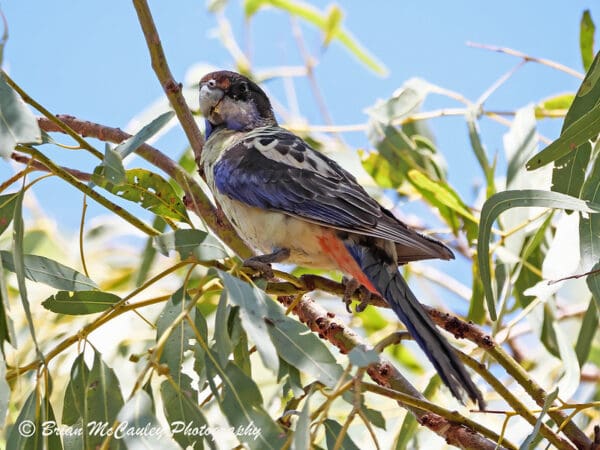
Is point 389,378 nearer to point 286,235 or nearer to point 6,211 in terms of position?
point 286,235

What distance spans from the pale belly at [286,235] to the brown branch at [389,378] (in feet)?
0.77

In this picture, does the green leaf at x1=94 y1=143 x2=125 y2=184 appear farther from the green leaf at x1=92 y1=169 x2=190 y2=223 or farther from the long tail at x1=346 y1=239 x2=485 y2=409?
the long tail at x1=346 y1=239 x2=485 y2=409

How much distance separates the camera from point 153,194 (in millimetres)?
2111

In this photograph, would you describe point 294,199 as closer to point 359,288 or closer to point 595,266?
point 359,288

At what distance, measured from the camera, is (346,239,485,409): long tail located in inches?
72.4

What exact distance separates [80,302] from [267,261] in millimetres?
618

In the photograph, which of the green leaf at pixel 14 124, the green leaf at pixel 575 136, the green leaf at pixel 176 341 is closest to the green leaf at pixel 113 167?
the green leaf at pixel 14 124

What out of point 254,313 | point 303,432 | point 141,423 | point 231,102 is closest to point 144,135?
point 254,313

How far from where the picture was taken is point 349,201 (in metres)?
2.54

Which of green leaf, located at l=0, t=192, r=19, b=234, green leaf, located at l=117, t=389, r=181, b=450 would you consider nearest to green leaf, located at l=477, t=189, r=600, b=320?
green leaf, located at l=117, t=389, r=181, b=450

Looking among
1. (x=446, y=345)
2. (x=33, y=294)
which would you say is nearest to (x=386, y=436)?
(x=446, y=345)

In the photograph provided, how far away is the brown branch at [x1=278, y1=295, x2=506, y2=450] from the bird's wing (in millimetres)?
268

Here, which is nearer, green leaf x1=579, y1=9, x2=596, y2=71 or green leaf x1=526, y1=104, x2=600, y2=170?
green leaf x1=526, y1=104, x2=600, y2=170

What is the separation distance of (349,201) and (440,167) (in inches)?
24.2
